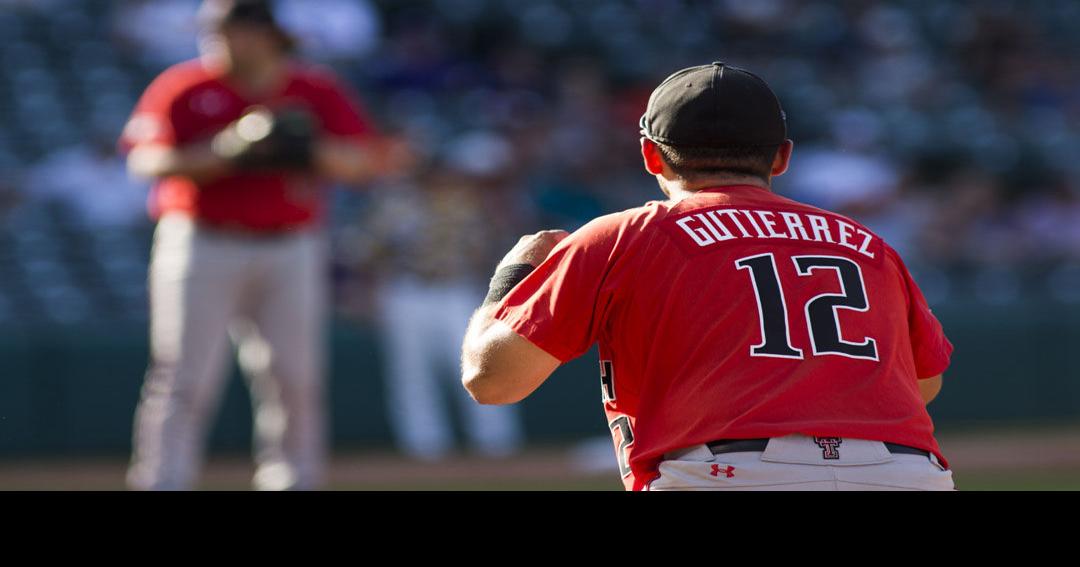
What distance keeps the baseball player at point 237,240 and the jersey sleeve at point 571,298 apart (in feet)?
10.6

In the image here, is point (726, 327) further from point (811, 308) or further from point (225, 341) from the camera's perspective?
point (225, 341)

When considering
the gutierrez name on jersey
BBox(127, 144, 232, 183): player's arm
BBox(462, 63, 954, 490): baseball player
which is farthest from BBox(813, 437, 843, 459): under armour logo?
BBox(127, 144, 232, 183): player's arm

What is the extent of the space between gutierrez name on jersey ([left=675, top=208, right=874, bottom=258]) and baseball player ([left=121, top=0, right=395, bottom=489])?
342cm

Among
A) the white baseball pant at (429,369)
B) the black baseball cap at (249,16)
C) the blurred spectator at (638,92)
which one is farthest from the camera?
the blurred spectator at (638,92)

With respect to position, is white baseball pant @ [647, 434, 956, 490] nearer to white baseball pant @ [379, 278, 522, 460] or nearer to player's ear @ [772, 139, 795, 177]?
player's ear @ [772, 139, 795, 177]

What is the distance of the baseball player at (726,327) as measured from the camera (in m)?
2.63

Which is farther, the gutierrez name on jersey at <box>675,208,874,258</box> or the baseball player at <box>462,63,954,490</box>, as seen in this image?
the gutierrez name on jersey at <box>675,208,874,258</box>

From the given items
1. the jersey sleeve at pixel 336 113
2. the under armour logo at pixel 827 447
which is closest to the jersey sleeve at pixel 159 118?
the jersey sleeve at pixel 336 113

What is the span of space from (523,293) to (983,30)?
1264 cm

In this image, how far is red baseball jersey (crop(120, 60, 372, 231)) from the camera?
238 inches

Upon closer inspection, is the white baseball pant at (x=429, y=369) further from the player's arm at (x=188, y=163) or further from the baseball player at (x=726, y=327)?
the baseball player at (x=726, y=327)

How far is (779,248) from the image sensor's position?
8.95ft

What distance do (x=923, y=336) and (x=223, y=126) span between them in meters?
3.98

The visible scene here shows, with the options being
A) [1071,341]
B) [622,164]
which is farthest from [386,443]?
[1071,341]
